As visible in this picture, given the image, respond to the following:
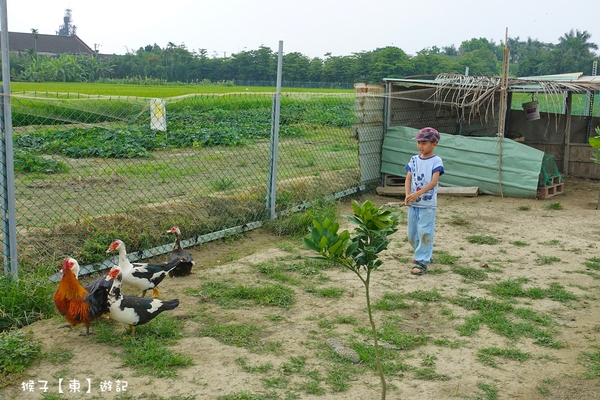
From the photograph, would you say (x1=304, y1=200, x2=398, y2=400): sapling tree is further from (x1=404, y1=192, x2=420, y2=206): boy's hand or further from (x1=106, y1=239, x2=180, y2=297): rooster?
(x1=404, y1=192, x2=420, y2=206): boy's hand

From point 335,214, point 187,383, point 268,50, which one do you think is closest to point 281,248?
point 335,214

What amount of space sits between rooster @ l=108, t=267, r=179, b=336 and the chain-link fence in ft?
4.06

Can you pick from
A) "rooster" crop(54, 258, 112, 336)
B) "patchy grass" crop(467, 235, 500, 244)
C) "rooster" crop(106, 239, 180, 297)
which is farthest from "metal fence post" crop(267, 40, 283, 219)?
"rooster" crop(54, 258, 112, 336)

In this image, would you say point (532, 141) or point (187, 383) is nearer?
point (187, 383)

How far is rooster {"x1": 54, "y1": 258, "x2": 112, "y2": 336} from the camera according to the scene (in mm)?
4535

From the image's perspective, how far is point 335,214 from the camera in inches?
334

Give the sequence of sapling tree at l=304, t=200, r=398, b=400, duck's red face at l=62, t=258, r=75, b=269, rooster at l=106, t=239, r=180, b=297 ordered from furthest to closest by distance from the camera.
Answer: rooster at l=106, t=239, r=180, b=297
duck's red face at l=62, t=258, r=75, b=269
sapling tree at l=304, t=200, r=398, b=400

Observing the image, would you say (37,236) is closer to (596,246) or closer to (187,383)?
(187,383)

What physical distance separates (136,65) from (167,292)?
51.3m

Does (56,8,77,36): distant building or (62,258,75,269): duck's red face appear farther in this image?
(56,8,77,36): distant building

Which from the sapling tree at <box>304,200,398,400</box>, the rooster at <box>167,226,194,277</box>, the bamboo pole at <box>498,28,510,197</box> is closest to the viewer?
the sapling tree at <box>304,200,398,400</box>

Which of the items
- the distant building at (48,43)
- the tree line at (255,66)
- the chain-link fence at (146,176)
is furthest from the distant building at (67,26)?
the chain-link fence at (146,176)

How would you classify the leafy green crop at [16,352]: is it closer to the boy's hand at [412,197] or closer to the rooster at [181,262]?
the rooster at [181,262]

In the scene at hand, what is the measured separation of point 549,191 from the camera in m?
10.6
